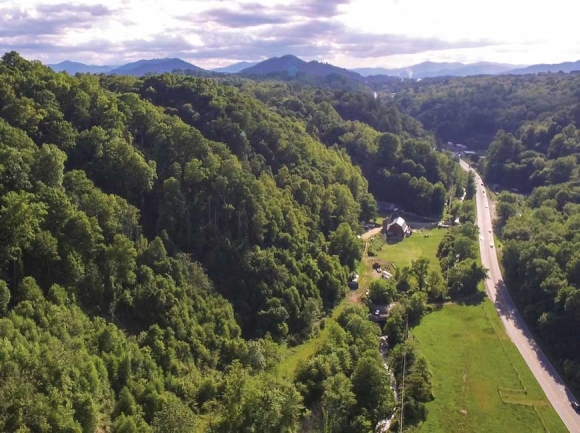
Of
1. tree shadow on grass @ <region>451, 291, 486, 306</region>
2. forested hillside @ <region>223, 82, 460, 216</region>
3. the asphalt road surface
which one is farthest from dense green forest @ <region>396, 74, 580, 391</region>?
forested hillside @ <region>223, 82, 460, 216</region>

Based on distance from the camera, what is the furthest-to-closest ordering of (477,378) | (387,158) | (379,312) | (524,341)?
1. (387,158)
2. (379,312)
3. (524,341)
4. (477,378)

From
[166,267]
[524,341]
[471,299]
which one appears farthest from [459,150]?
[166,267]

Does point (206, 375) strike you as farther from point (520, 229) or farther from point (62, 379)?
point (520, 229)

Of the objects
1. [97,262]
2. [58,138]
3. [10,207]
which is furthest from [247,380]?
[58,138]

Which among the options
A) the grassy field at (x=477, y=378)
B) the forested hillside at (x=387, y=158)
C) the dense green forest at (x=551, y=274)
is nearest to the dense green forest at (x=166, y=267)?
the grassy field at (x=477, y=378)

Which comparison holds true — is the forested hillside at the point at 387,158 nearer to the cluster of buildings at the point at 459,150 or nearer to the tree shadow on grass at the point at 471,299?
the tree shadow on grass at the point at 471,299

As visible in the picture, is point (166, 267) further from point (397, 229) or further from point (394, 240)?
point (397, 229)
